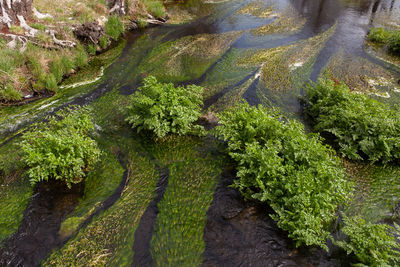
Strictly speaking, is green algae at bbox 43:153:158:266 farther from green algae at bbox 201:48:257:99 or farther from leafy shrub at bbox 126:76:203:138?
green algae at bbox 201:48:257:99

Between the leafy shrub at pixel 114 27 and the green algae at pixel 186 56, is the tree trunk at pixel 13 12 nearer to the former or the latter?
the leafy shrub at pixel 114 27

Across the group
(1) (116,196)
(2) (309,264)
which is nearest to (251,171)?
(2) (309,264)

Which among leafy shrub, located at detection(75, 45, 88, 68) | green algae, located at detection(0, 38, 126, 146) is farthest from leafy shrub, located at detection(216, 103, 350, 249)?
leafy shrub, located at detection(75, 45, 88, 68)

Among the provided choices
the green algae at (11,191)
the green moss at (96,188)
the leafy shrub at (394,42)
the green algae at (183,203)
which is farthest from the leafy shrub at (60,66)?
the leafy shrub at (394,42)

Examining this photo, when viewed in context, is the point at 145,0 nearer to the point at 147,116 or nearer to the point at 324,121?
the point at 147,116

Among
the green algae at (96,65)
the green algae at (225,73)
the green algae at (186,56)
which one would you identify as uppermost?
the green algae at (96,65)

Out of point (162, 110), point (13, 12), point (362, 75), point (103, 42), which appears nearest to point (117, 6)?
point (103, 42)

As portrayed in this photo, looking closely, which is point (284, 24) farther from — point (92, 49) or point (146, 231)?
point (146, 231)

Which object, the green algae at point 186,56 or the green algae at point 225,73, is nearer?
the green algae at point 225,73
